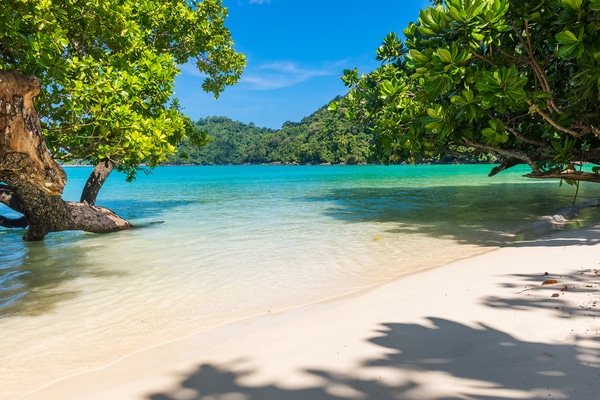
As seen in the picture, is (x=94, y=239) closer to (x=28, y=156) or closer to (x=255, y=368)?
(x=28, y=156)

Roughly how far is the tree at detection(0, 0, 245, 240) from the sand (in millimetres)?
3383

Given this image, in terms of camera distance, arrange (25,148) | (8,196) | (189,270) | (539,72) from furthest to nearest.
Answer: (8,196) → (539,72) → (189,270) → (25,148)

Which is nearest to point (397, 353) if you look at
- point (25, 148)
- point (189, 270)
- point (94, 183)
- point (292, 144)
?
point (189, 270)

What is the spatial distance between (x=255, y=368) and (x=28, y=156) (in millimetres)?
4348

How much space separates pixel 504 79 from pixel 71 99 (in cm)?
715

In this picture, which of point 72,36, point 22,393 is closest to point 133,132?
point 72,36

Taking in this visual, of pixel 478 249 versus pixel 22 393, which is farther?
pixel 478 249

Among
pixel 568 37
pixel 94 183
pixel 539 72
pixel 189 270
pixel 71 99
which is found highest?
pixel 568 37

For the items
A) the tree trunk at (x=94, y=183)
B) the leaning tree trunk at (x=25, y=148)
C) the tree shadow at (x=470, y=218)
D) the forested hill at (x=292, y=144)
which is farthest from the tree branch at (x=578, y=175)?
the forested hill at (x=292, y=144)

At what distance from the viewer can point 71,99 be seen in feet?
21.3

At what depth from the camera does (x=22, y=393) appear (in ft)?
9.17

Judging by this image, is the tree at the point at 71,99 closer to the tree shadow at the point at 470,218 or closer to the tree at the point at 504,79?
the tree at the point at 504,79

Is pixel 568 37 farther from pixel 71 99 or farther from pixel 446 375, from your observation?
pixel 71 99

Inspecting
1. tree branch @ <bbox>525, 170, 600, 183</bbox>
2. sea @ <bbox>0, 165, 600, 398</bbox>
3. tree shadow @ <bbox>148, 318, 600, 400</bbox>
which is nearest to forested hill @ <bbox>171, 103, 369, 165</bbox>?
sea @ <bbox>0, 165, 600, 398</bbox>
